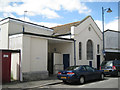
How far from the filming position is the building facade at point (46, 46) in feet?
38.0

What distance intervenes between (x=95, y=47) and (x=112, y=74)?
5803 millimetres

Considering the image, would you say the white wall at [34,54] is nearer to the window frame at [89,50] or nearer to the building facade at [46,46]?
the building facade at [46,46]

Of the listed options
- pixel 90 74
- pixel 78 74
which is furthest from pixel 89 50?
pixel 78 74

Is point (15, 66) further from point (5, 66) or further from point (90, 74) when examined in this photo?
point (90, 74)

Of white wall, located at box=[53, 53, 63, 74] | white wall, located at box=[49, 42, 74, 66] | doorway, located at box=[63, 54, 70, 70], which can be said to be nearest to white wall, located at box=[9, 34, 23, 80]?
white wall, located at box=[53, 53, 63, 74]

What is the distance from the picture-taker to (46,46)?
13.1 metres

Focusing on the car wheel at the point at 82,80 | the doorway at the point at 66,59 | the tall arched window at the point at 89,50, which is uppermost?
the tall arched window at the point at 89,50

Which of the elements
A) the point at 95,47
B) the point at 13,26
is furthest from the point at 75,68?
the point at 95,47

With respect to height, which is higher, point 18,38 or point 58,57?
point 18,38

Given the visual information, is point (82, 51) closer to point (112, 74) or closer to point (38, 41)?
point (112, 74)

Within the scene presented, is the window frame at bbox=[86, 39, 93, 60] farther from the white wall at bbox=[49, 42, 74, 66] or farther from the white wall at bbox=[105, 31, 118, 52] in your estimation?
the white wall at bbox=[105, 31, 118, 52]

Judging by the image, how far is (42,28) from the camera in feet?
57.3

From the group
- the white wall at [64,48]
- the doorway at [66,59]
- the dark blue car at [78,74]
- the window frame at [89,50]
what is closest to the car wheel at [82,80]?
the dark blue car at [78,74]

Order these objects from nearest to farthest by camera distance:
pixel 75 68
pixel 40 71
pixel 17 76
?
1. pixel 75 68
2. pixel 17 76
3. pixel 40 71
